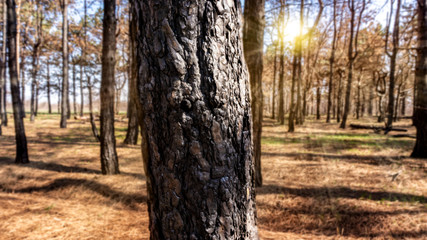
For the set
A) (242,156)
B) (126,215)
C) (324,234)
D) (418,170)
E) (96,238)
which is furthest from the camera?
(418,170)

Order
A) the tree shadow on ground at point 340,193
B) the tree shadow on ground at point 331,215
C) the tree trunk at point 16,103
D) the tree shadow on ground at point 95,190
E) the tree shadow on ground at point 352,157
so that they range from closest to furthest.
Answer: the tree shadow on ground at point 331,215
the tree shadow on ground at point 340,193
the tree shadow on ground at point 95,190
the tree trunk at point 16,103
the tree shadow on ground at point 352,157

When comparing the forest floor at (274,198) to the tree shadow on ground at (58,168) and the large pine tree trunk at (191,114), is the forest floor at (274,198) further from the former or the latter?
the large pine tree trunk at (191,114)

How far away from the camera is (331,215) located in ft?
12.7

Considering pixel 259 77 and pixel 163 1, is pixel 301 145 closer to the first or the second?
pixel 259 77

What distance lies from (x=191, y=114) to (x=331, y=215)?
3902mm

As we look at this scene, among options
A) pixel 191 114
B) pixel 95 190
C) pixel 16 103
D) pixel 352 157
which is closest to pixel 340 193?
pixel 352 157

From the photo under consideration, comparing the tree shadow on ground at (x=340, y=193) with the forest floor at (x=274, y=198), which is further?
the tree shadow on ground at (x=340, y=193)

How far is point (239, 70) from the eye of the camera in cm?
129

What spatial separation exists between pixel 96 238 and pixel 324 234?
3.30m

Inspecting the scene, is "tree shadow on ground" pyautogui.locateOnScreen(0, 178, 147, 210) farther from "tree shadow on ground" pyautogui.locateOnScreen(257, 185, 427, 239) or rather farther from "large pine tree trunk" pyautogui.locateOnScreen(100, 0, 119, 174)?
"tree shadow on ground" pyautogui.locateOnScreen(257, 185, 427, 239)

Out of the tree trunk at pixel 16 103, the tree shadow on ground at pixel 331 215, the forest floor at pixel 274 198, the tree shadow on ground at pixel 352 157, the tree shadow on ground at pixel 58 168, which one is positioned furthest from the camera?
the tree shadow on ground at pixel 352 157

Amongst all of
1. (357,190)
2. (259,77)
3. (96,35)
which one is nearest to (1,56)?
(96,35)

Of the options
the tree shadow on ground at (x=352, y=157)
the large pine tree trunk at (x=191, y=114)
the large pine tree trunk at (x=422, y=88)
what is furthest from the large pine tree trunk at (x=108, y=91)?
the large pine tree trunk at (x=422, y=88)

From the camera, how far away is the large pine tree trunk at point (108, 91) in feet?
18.2
